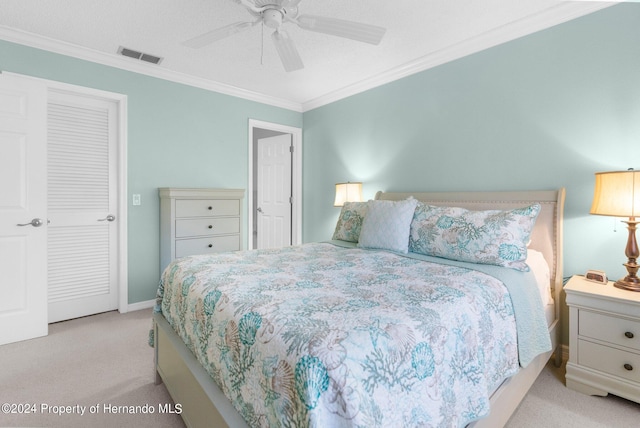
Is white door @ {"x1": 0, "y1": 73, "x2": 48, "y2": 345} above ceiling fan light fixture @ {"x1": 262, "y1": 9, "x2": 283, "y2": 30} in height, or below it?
below

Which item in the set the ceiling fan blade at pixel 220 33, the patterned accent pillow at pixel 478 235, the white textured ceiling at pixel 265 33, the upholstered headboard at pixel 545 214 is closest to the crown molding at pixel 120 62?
the white textured ceiling at pixel 265 33

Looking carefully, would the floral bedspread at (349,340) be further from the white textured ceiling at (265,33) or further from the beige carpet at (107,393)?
the white textured ceiling at (265,33)

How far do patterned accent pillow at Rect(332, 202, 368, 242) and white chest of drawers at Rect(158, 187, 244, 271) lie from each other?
1.28 metres

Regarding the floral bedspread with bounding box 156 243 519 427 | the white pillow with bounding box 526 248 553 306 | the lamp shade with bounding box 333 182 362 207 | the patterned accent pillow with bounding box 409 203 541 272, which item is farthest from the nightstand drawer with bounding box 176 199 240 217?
the white pillow with bounding box 526 248 553 306

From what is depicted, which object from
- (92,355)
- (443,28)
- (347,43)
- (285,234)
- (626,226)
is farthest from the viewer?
(285,234)

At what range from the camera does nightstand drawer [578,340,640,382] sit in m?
1.75

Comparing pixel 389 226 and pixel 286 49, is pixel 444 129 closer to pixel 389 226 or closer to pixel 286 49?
pixel 389 226

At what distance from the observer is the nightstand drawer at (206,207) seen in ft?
10.5

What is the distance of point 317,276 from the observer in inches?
65.7

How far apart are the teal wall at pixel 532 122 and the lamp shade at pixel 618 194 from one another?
34 cm

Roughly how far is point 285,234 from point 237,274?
9.67 ft

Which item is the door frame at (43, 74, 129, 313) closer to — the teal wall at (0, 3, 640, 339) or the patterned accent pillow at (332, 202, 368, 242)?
the teal wall at (0, 3, 640, 339)

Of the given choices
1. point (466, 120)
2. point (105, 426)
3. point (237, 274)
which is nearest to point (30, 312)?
point (105, 426)

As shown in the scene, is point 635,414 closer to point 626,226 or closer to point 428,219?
point 626,226
